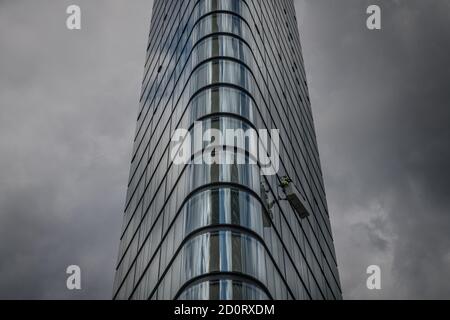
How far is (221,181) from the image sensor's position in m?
29.0

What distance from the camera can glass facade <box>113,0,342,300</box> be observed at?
27297 millimetres

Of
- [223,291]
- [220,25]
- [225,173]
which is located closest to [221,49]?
[220,25]

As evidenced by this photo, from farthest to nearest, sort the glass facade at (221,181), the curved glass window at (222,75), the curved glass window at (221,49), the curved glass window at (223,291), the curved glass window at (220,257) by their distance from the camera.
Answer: the curved glass window at (221,49) → the curved glass window at (222,75) → the glass facade at (221,181) → the curved glass window at (220,257) → the curved glass window at (223,291)

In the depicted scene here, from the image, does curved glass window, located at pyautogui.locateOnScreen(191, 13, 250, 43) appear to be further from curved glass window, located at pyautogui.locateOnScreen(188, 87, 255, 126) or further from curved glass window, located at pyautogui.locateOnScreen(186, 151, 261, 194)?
curved glass window, located at pyautogui.locateOnScreen(186, 151, 261, 194)

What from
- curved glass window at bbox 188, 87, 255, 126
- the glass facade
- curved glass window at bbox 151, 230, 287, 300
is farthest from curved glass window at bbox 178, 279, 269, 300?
curved glass window at bbox 188, 87, 255, 126

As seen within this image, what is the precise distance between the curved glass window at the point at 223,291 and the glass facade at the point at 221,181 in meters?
0.06

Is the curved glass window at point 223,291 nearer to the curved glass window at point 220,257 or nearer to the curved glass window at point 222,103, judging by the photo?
the curved glass window at point 220,257

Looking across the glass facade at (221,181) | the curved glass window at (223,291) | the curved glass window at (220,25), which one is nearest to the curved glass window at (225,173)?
the glass facade at (221,181)

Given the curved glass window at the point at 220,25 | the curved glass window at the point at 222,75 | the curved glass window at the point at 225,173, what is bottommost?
the curved glass window at the point at 225,173

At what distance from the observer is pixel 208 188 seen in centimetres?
2911

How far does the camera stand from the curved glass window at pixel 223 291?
24.8 metres

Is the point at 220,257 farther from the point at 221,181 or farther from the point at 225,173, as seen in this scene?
the point at 225,173

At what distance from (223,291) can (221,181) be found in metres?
6.12
